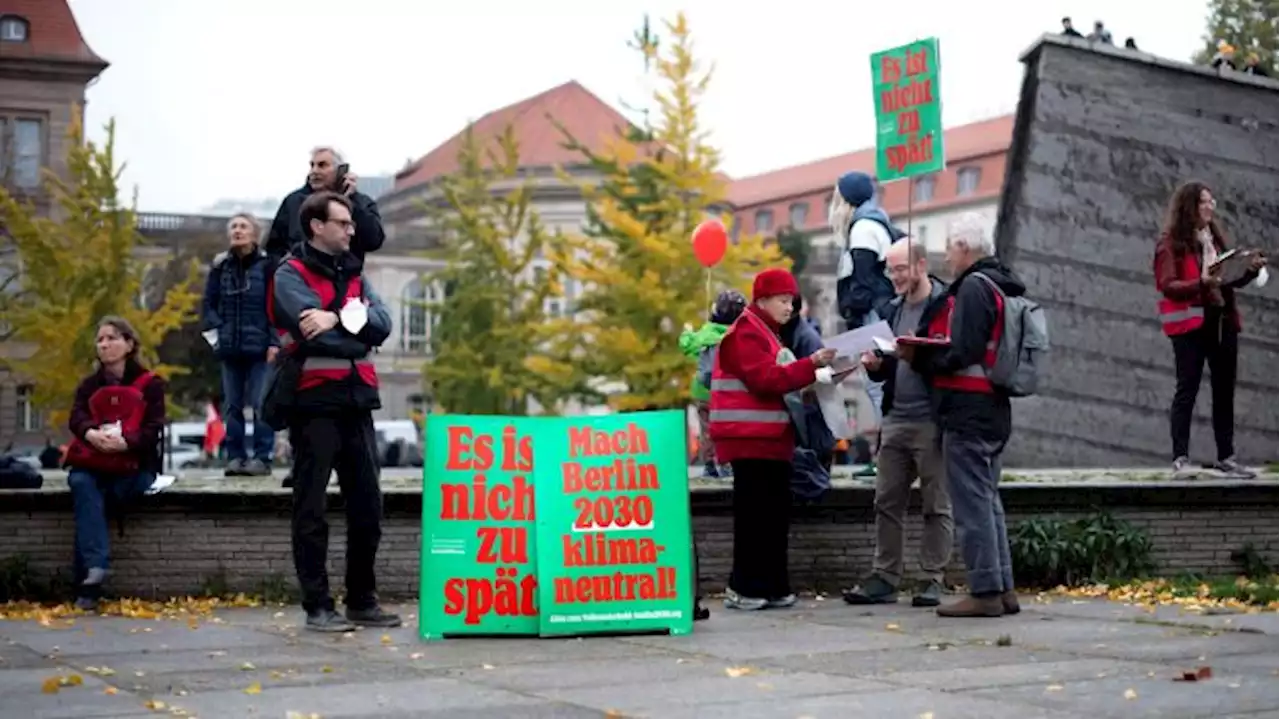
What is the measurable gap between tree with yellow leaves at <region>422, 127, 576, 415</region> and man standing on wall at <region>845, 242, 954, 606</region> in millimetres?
42544

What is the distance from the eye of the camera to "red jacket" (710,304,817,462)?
1112 centimetres

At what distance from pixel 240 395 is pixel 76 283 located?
34471mm

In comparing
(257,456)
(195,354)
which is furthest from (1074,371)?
(195,354)

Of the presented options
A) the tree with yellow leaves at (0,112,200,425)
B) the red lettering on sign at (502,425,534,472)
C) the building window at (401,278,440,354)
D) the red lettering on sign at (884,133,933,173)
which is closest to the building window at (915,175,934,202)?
the building window at (401,278,440,354)

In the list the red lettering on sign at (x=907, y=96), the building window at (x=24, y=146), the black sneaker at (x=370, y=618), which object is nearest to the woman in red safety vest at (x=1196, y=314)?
the red lettering on sign at (x=907, y=96)

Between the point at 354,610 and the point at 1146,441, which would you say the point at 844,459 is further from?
the point at 354,610

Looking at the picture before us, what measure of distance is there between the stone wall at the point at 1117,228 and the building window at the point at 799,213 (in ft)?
319

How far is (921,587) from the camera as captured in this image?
11.9 meters

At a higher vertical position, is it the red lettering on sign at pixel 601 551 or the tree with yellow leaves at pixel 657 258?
the tree with yellow leaves at pixel 657 258

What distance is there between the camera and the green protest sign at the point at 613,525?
34.3 ft

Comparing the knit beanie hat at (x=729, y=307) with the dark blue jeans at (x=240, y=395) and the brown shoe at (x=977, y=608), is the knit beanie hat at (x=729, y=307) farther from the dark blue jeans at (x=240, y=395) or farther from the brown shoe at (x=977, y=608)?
the dark blue jeans at (x=240, y=395)

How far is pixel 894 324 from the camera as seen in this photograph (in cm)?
1179

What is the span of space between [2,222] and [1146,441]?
35212mm

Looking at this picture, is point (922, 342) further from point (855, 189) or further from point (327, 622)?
point (327, 622)
